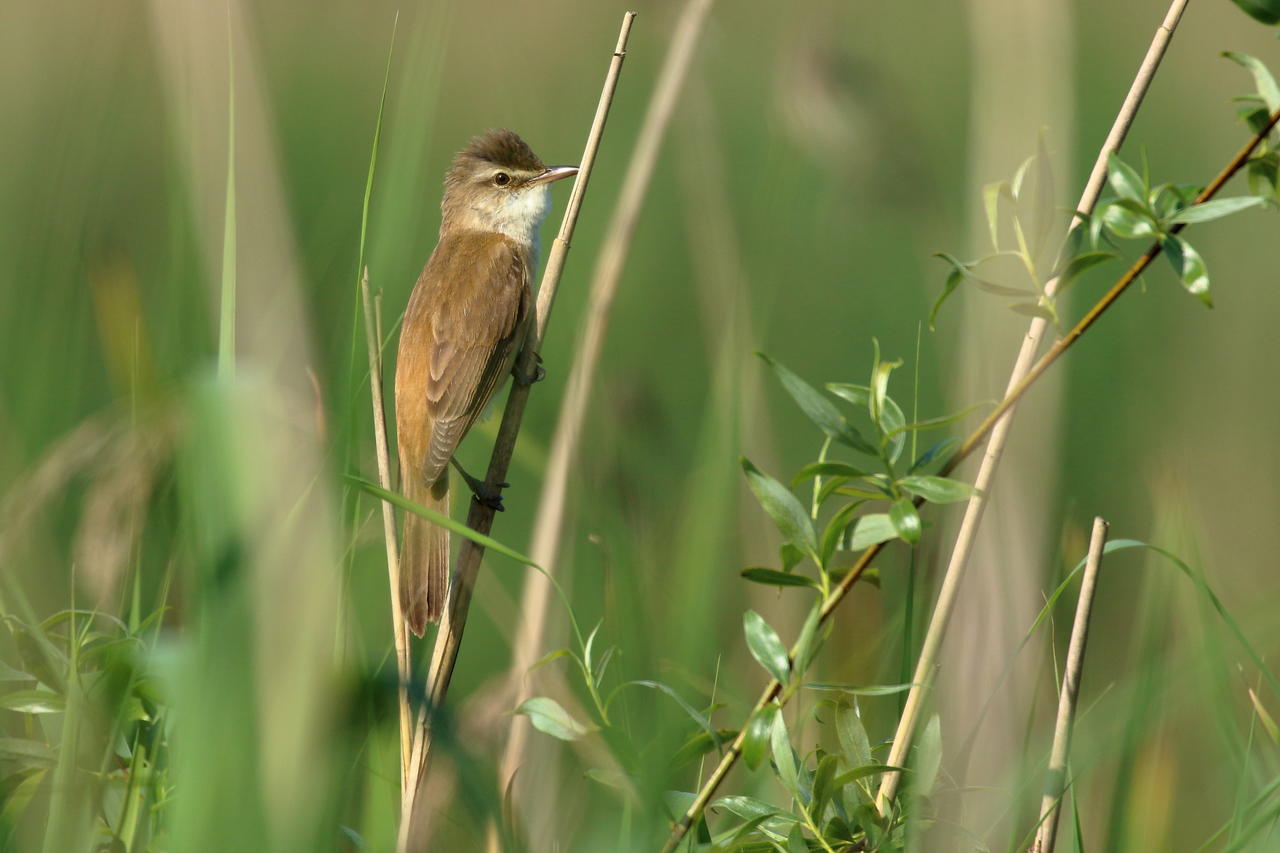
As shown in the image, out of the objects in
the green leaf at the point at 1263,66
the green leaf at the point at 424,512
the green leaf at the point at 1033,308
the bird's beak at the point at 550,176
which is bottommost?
the green leaf at the point at 424,512

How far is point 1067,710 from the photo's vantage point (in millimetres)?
1560

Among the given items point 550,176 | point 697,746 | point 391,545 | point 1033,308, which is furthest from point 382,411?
point 550,176

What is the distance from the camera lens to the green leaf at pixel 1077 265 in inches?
52.2

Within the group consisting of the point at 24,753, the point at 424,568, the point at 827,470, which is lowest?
the point at 424,568

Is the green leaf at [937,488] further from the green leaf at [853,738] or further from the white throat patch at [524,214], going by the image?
the white throat patch at [524,214]

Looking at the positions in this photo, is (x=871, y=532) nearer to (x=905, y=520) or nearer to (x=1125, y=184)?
(x=905, y=520)

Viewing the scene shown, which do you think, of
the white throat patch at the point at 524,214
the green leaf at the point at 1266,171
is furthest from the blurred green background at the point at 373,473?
the white throat patch at the point at 524,214

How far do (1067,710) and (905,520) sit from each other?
449 millimetres

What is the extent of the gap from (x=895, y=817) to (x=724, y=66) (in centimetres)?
501

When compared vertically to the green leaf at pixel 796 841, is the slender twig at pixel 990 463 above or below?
→ above

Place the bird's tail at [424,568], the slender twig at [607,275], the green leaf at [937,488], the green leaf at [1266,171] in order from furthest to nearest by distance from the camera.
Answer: the bird's tail at [424,568], the slender twig at [607,275], the green leaf at [1266,171], the green leaf at [937,488]

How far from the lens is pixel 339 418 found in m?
1.30

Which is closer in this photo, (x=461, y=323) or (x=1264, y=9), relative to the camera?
(x=1264, y=9)

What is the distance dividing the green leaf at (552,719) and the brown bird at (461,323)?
122cm
